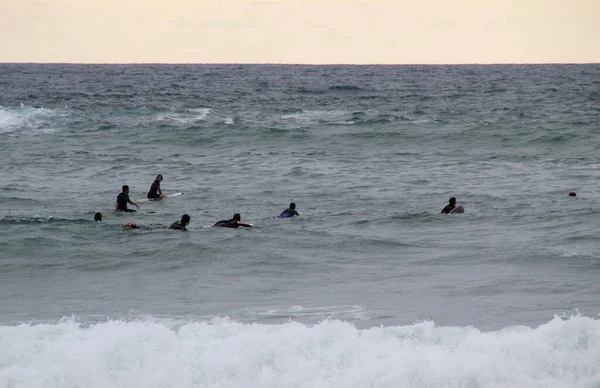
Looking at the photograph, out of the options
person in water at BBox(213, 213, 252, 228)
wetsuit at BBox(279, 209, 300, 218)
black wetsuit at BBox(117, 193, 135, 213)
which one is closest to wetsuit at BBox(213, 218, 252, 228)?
person in water at BBox(213, 213, 252, 228)

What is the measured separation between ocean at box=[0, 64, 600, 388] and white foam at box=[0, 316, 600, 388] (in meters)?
0.03

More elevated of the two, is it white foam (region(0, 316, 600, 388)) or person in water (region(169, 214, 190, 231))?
person in water (region(169, 214, 190, 231))

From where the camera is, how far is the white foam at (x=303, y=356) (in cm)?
1140

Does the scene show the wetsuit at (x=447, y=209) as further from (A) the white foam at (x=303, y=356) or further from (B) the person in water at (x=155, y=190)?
(A) the white foam at (x=303, y=356)

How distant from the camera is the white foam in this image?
1140 cm

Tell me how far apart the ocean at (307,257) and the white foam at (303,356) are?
3cm

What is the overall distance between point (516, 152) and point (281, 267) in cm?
2018

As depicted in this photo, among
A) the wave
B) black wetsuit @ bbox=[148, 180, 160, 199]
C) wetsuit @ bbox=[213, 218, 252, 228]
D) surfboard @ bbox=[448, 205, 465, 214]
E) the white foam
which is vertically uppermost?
the wave

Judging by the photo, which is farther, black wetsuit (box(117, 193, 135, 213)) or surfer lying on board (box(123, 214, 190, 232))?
black wetsuit (box(117, 193, 135, 213))

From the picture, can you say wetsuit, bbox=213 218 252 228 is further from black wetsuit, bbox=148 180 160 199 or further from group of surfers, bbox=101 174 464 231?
black wetsuit, bbox=148 180 160 199

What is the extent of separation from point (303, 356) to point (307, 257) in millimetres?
6959

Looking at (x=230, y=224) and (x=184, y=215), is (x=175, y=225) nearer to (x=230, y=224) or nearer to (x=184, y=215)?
(x=184, y=215)

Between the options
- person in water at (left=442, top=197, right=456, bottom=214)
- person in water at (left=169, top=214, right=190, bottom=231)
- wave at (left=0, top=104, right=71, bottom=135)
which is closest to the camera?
person in water at (left=169, top=214, right=190, bottom=231)

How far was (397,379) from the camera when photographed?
446 inches
